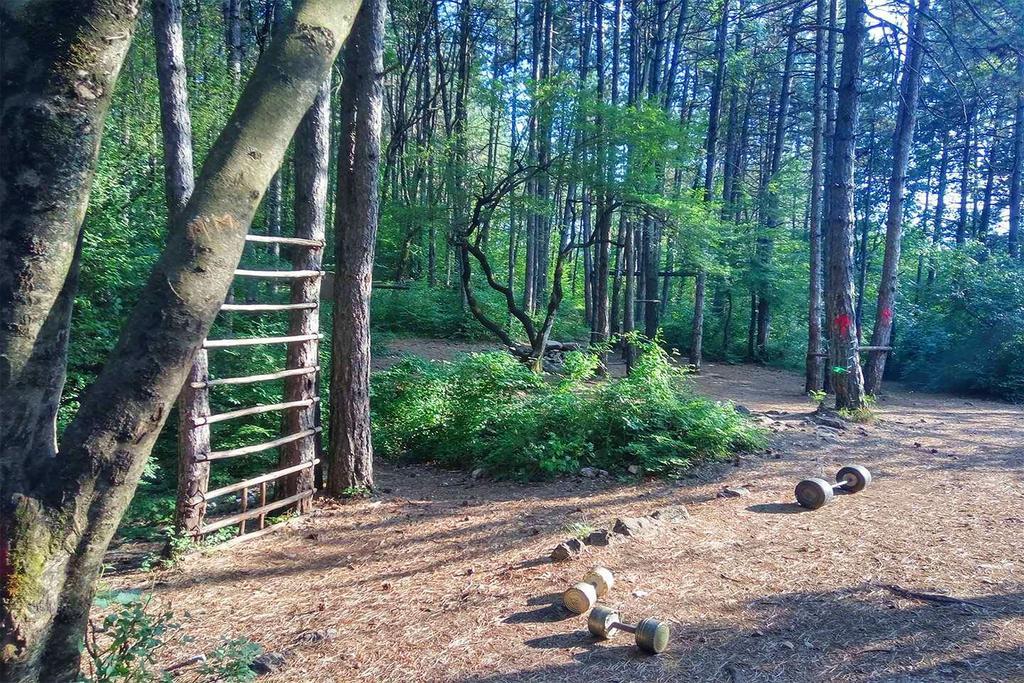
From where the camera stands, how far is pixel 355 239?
6703 millimetres

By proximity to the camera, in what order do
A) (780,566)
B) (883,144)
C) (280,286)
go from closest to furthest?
(780,566)
(280,286)
(883,144)

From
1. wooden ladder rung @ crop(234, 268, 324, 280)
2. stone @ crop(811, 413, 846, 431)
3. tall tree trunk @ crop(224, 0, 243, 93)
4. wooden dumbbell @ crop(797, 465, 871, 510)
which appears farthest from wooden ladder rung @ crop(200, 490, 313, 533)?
tall tree trunk @ crop(224, 0, 243, 93)

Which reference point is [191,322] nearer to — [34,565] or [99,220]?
[34,565]

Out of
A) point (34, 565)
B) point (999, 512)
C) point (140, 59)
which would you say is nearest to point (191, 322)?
point (34, 565)

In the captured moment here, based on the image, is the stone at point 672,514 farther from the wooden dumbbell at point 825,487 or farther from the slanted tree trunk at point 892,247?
the slanted tree trunk at point 892,247

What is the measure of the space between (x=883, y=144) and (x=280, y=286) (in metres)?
23.6

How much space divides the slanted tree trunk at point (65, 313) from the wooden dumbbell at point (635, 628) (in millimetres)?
2396

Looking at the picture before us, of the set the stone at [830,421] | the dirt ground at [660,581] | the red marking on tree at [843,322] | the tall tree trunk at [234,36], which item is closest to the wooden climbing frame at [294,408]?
the dirt ground at [660,581]

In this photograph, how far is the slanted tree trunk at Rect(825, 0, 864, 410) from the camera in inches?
402

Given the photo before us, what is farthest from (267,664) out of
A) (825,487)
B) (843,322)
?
(843,322)

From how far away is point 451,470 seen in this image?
8.27m

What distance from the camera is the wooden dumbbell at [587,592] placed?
3.96m

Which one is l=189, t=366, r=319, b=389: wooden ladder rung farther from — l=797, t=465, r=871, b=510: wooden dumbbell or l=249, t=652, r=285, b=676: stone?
l=797, t=465, r=871, b=510: wooden dumbbell

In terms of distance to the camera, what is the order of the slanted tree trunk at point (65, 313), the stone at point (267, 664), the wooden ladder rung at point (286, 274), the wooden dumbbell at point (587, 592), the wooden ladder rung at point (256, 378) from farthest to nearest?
1. the wooden ladder rung at point (286, 274)
2. the wooden ladder rung at point (256, 378)
3. the wooden dumbbell at point (587, 592)
4. the stone at point (267, 664)
5. the slanted tree trunk at point (65, 313)
